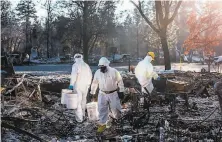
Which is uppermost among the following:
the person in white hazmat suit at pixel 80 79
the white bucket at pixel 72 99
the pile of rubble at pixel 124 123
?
the person in white hazmat suit at pixel 80 79

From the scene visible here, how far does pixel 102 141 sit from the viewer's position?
25.6ft

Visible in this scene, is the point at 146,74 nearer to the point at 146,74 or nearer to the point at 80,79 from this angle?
the point at 146,74

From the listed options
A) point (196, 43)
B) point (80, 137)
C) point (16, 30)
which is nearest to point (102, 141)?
point (80, 137)

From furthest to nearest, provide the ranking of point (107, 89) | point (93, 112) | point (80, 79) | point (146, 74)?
point (146, 74)
point (80, 79)
point (93, 112)
point (107, 89)

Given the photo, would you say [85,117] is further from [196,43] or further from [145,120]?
[196,43]

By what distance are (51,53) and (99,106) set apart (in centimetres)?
5335

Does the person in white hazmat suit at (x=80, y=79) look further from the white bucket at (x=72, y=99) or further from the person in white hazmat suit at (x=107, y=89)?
the person in white hazmat suit at (x=107, y=89)

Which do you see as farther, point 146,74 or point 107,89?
point 146,74

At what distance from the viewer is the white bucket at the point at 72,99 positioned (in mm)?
10680

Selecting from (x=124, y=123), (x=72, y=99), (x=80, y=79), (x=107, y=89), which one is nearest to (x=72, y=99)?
(x=72, y=99)

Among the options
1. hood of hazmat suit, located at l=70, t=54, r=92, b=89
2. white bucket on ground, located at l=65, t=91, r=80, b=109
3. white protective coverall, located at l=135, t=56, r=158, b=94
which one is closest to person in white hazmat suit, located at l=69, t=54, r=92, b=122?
hood of hazmat suit, located at l=70, t=54, r=92, b=89

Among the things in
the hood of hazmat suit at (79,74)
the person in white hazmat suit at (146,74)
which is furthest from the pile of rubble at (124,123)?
the hood of hazmat suit at (79,74)

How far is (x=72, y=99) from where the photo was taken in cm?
1071

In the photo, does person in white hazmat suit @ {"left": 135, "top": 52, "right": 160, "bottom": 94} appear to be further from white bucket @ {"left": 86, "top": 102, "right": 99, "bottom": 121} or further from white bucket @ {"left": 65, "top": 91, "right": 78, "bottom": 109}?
white bucket @ {"left": 65, "top": 91, "right": 78, "bottom": 109}
